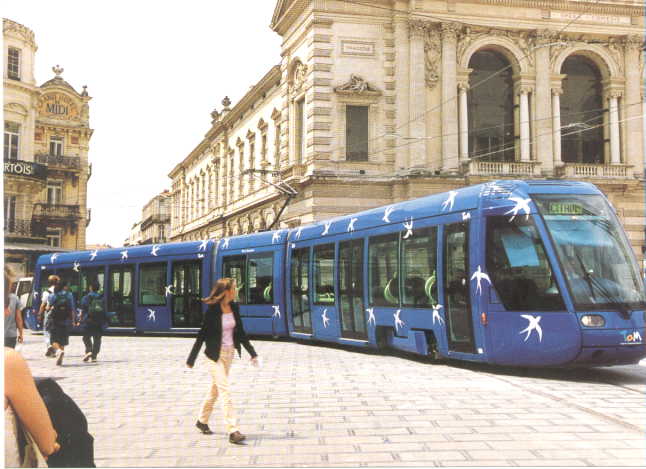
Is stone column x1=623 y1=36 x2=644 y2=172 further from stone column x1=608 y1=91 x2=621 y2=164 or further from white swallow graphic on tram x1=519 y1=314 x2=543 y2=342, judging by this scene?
white swallow graphic on tram x1=519 y1=314 x2=543 y2=342

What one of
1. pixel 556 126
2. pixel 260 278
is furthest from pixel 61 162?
pixel 556 126

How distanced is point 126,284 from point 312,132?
38.3 ft

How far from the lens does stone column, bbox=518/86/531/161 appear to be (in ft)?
105

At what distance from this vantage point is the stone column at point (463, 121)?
3139 cm

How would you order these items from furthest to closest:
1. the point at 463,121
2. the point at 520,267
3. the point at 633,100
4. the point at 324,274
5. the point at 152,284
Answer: the point at 633,100, the point at 463,121, the point at 152,284, the point at 324,274, the point at 520,267

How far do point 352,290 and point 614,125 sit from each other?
22471 millimetres

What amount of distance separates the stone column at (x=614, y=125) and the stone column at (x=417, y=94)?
8.91m

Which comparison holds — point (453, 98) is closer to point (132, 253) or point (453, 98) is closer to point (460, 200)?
point (132, 253)

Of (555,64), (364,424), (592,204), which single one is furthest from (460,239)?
(555,64)

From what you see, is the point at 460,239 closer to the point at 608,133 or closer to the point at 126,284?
the point at 126,284

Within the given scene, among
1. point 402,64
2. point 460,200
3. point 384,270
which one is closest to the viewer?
point 460,200

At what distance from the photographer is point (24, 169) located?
19.3 feet

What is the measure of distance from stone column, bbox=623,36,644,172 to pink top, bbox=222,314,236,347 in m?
29.1

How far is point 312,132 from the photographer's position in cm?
3073
